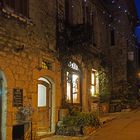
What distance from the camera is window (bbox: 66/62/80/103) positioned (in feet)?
47.8

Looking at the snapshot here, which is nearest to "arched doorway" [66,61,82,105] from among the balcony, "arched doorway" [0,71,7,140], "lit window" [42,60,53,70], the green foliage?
the balcony

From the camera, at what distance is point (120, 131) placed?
12.6 metres

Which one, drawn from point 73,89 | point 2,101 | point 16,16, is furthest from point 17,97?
point 73,89

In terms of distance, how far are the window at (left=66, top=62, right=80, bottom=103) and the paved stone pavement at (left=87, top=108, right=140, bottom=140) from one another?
206cm

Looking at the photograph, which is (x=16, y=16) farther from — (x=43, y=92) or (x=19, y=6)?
(x=43, y=92)

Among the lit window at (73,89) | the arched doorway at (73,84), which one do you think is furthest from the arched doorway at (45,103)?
the lit window at (73,89)

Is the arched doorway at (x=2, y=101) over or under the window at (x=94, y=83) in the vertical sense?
under

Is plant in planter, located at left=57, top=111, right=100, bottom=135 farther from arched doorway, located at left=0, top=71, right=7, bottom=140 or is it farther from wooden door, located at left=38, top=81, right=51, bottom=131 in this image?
arched doorway, located at left=0, top=71, right=7, bottom=140

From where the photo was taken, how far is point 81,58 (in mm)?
15750

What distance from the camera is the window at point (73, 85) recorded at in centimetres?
1455

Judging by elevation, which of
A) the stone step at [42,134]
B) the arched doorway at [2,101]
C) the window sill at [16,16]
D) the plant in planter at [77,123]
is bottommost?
the stone step at [42,134]

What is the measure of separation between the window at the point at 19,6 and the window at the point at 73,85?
382 centimetres

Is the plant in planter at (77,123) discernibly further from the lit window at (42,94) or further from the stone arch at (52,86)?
the lit window at (42,94)

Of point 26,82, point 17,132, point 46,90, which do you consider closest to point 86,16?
point 46,90
